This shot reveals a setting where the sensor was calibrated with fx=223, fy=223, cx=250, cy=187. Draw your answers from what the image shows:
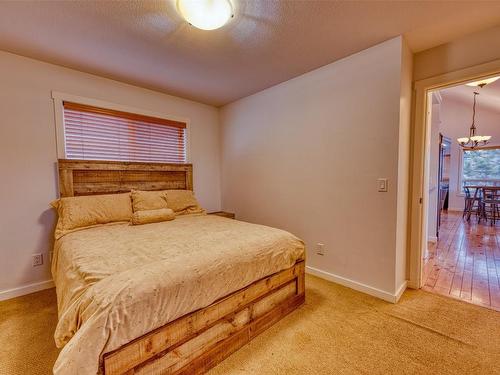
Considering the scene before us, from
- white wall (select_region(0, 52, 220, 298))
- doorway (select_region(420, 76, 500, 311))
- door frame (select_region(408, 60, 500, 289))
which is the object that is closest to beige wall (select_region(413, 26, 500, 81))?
door frame (select_region(408, 60, 500, 289))

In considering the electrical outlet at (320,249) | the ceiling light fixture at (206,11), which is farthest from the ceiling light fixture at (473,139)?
the ceiling light fixture at (206,11)

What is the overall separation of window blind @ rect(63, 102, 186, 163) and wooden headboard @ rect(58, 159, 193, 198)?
0.52ft

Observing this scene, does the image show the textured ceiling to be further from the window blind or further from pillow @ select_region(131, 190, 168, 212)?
pillow @ select_region(131, 190, 168, 212)

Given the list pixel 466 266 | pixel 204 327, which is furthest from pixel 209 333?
pixel 466 266

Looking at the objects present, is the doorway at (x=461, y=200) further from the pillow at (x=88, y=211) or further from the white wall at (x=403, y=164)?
the pillow at (x=88, y=211)

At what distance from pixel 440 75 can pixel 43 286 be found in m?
4.59

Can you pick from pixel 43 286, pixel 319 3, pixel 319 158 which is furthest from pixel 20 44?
pixel 319 158

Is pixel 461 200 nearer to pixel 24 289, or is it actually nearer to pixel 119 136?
pixel 119 136

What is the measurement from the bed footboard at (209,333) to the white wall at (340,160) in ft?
2.70

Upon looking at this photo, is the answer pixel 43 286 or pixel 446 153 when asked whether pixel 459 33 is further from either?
pixel 446 153

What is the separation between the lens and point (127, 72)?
103 inches

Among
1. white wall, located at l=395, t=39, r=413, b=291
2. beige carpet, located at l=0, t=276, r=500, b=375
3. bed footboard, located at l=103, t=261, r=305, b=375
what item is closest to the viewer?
bed footboard, located at l=103, t=261, r=305, b=375

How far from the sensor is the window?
643 cm

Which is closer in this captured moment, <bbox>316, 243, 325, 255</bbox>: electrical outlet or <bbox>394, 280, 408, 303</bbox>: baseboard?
<bbox>394, 280, 408, 303</bbox>: baseboard
